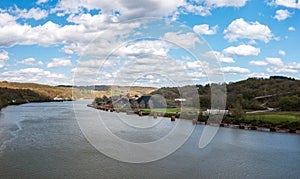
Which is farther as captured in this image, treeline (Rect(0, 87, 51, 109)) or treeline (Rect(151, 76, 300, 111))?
treeline (Rect(0, 87, 51, 109))

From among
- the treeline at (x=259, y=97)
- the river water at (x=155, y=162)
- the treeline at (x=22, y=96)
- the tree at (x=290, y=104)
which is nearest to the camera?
the river water at (x=155, y=162)

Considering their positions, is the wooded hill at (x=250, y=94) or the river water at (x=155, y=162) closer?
the river water at (x=155, y=162)

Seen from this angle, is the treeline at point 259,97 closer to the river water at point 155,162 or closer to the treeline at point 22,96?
the river water at point 155,162

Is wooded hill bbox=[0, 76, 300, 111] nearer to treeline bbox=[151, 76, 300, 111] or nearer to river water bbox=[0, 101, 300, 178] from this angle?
treeline bbox=[151, 76, 300, 111]

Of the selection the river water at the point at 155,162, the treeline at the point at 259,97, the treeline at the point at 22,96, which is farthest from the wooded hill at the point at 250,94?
the river water at the point at 155,162

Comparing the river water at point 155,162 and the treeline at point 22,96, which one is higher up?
the treeline at point 22,96

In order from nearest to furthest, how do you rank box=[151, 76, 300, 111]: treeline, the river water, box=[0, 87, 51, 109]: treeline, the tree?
the river water → the tree → box=[151, 76, 300, 111]: treeline → box=[0, 87, 51, 109]: treeline

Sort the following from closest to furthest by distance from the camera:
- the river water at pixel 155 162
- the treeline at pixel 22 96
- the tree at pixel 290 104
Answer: the river water at pixel 155 162 → the tree at pixel 290 104 → the treeline at pixel 22 96

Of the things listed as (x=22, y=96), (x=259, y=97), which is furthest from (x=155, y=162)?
(x=22, y=96)

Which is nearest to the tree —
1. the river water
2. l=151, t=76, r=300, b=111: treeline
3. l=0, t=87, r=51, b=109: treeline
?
l=151, t=76, r=300, b=111: treeline

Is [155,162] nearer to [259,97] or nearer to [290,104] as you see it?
[290,104]

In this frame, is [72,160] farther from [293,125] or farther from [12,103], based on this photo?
[12,103]

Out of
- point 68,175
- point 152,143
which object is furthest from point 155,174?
point 152,143
